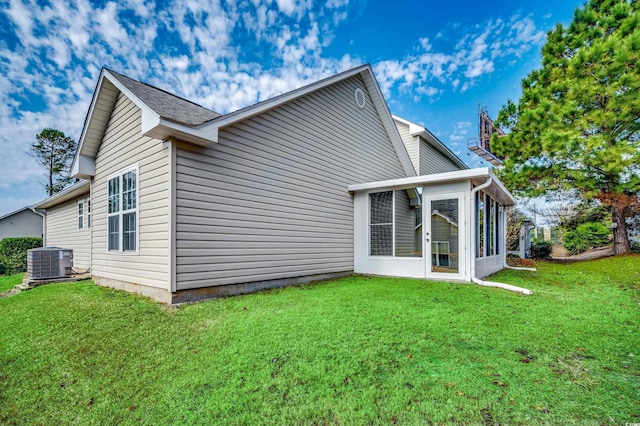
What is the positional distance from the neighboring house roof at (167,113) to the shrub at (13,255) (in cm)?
1019

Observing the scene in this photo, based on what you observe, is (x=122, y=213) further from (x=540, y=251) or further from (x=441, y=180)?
(x=540, y=251)

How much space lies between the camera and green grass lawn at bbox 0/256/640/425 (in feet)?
6.89

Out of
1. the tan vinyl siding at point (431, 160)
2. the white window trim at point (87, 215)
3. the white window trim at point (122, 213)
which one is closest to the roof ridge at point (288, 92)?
the white window trim at point (122, 213)

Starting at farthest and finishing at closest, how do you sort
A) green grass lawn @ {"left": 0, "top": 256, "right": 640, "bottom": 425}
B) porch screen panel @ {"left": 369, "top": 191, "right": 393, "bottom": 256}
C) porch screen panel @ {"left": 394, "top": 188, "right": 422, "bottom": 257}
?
porch screen panel @ {"left": 369, "top": 191, "right": 393, "bottom": 256} → porch screen panel @ {"left": 394, "top": 188, "right": 422, "bottom": 257} → green grass lawn @ {"left": 0, "top": 256, "right": 640, "bottom": 425}

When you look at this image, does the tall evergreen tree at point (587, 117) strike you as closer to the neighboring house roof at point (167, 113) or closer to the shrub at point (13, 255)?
the neighboring house roof at point (167, 113)

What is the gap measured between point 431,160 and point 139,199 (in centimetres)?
1215

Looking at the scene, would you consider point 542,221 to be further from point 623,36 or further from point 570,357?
point 570,357

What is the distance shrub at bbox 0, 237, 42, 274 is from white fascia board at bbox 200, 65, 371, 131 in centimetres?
1514

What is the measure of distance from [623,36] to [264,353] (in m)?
14.1

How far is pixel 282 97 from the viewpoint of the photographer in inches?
253

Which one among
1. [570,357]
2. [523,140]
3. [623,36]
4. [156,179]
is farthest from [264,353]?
[623,36]

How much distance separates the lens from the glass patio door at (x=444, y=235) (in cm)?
669

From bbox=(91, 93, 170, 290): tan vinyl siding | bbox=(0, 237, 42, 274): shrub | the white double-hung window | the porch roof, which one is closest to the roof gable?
bbox=(91, 93, 170, 290): tan vinyl siding

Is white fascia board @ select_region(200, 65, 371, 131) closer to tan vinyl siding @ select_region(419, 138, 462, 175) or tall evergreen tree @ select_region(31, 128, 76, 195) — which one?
tan vinyl siding @ select_region(419, 138, 462, 175)
